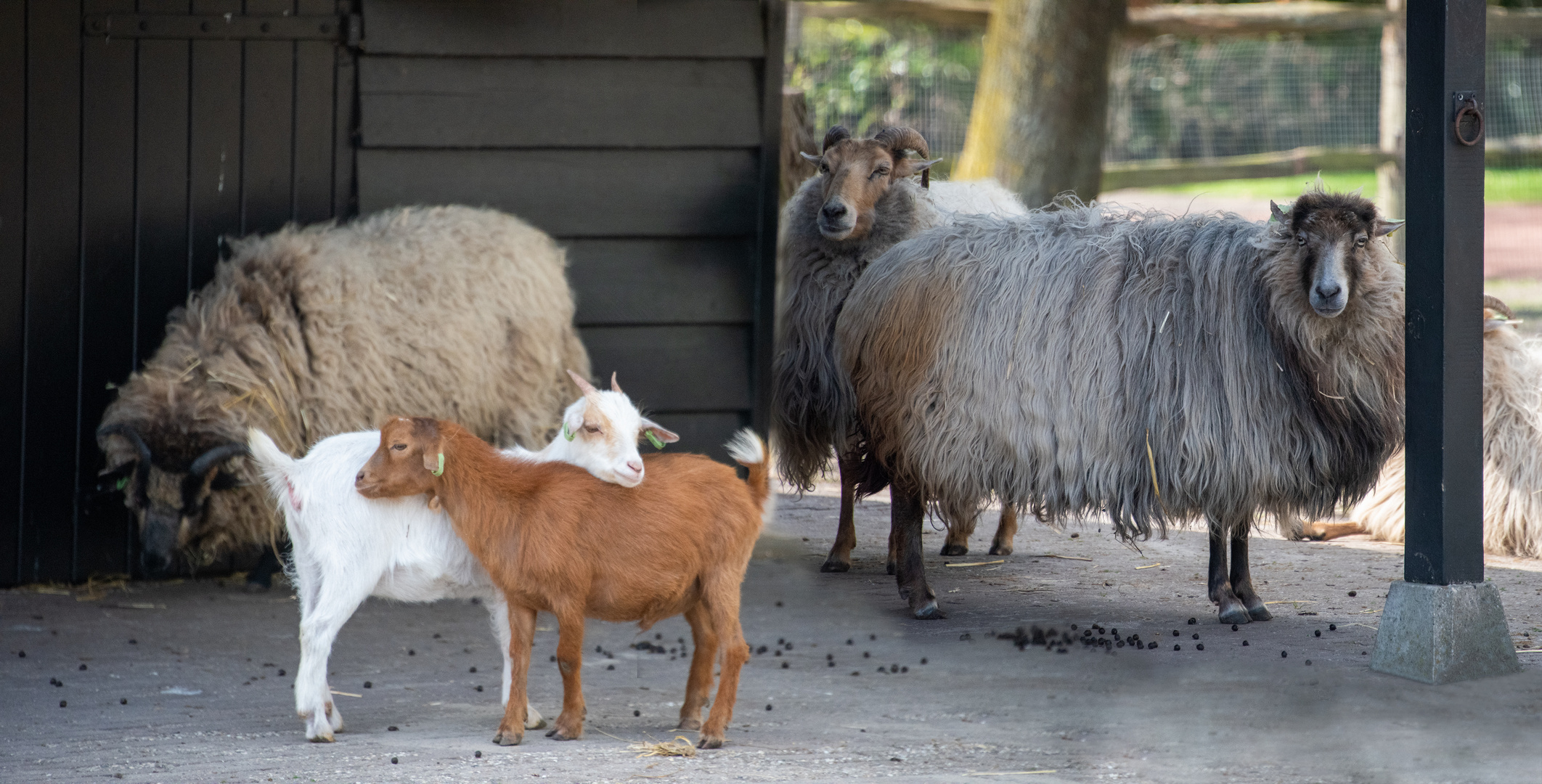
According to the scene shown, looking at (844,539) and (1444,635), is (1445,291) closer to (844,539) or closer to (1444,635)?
(1444,635)

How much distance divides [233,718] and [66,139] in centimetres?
306

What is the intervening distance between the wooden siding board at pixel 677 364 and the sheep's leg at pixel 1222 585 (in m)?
2.47

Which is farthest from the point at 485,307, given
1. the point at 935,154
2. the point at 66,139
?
the point at 935,154

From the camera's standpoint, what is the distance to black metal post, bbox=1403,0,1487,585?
495 cm

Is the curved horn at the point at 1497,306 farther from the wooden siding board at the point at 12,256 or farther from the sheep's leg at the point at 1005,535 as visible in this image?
the wooden siding board at the point at 12,256

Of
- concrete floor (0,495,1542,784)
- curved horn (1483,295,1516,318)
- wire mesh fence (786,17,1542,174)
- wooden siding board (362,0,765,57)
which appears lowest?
concrete floor (0,495,1542,784)

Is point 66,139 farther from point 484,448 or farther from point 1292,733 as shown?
point 1292,733

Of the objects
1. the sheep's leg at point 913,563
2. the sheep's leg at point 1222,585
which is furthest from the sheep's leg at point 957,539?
the sheep's leg at point 1222,585

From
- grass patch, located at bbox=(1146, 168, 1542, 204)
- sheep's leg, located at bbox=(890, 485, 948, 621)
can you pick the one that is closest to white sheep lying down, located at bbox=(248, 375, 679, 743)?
sheep's leg, located at bbox=(890, 485, 948, 621)

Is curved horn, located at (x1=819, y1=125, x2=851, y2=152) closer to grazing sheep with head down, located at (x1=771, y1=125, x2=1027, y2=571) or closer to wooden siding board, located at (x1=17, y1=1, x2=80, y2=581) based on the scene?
grazing sheep with head down, located at (x1=771, y1=125, x2=1027, y2=571)

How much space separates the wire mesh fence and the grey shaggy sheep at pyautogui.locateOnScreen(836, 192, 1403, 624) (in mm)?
8942

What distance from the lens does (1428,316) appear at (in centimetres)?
503

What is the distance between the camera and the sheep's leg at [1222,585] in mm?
5750

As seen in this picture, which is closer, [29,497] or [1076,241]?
[1076,241]
